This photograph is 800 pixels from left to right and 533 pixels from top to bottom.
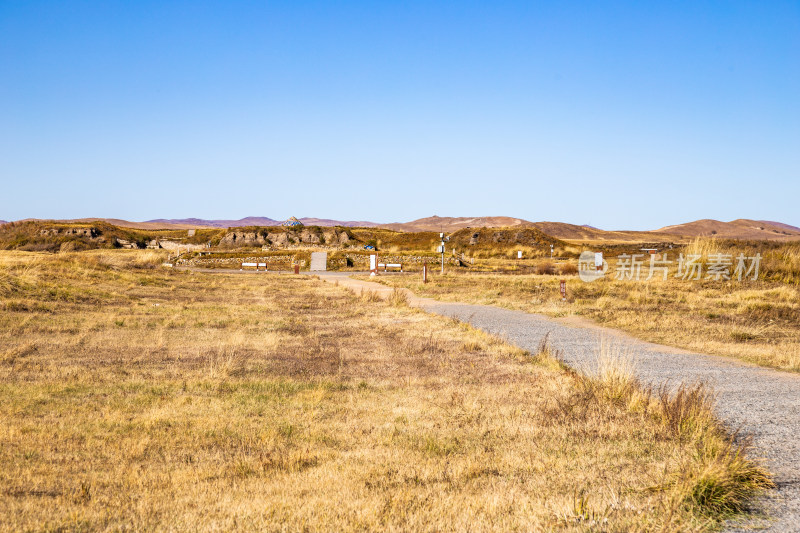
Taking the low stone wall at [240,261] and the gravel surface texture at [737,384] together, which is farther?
the low stone wall at [240,261]

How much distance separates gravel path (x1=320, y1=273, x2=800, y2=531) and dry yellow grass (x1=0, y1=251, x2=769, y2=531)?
300mm

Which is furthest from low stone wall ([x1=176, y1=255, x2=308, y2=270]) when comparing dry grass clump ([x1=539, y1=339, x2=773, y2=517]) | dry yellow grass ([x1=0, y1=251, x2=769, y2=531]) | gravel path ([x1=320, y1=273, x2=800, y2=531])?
dry grass clump ([x1=539, y1=339, x2=773, y2=517])

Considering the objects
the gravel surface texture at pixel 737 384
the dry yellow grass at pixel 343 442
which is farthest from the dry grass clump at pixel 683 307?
the dry yellow grass at pixel 343 442

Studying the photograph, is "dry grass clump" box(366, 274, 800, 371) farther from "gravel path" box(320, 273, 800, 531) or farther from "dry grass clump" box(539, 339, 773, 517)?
"dry grass clump" box(539, 339, 773, 517)

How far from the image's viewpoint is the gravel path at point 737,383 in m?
4.25

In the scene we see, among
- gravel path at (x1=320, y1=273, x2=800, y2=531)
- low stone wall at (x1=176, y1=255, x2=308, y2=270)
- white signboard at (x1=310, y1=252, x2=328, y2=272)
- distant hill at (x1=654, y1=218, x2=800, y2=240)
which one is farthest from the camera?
distant hill at (x1=654, y1=218, x2=800, y2=240)

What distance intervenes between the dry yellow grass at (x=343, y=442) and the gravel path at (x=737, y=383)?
0.30 meters

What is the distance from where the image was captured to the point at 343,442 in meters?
5.67

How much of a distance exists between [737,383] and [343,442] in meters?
5.63

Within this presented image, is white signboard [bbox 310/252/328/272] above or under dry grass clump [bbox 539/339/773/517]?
under

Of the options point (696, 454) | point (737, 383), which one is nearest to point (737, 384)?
point (737, 383)

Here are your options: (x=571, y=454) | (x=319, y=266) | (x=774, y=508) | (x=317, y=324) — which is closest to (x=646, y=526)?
(x=774, y=508)

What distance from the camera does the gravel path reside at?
13.9ft

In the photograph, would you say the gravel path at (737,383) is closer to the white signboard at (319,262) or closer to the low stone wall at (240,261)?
the white signboard at (319,262)
